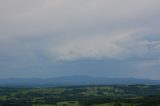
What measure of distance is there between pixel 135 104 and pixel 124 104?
6122mm

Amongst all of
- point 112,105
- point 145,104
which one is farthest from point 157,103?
point 112,105

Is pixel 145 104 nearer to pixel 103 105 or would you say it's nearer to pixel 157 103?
pixel 157 103

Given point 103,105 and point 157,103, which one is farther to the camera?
point 103,105

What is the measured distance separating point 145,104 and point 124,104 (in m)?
11.6

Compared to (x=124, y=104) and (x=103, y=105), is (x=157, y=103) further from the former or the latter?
(x=103, y=105)

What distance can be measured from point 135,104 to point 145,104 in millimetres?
6532

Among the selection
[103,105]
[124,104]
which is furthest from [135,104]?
[103,105]

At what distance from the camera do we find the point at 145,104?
619 feet

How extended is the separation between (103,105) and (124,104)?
1244cm

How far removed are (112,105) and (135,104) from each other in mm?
12725

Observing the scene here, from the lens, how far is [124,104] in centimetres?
19300

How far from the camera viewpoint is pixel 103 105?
19812 centimetres

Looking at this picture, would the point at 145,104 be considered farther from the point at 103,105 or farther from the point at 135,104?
the point at 103,105

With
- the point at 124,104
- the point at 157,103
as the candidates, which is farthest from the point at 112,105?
the point at 157,103
